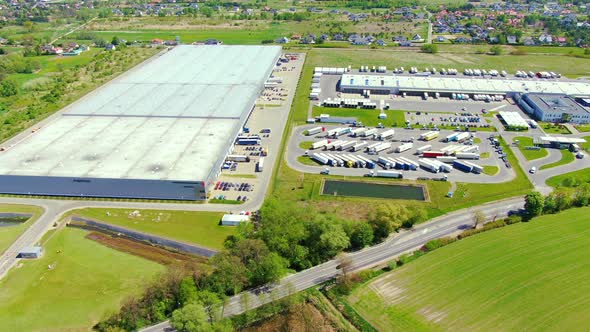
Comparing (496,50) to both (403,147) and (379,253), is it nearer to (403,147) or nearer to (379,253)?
(403,147)

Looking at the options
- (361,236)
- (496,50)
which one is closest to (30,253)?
(361,236)

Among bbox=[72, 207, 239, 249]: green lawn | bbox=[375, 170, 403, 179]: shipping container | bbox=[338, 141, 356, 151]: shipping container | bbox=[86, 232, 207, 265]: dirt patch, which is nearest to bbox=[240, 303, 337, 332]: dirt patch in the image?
bbox=[86, 232, 207, 265]: dirt patch

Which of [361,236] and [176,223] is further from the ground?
[361,236]

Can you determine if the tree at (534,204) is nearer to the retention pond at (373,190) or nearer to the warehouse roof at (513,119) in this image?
the retention pond at (373,190)

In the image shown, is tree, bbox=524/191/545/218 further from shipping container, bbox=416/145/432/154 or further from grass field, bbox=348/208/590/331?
shipping container, bbox=416/145/432/154

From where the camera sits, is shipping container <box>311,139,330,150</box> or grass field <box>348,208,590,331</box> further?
shipping container <box>311,139,330,150</box>
